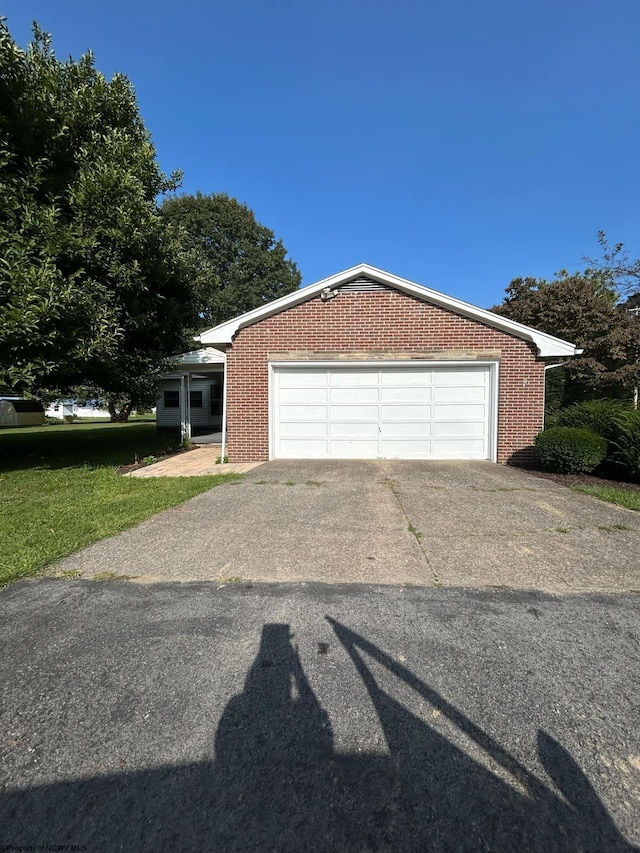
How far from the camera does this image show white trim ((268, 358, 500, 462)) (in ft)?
30.6

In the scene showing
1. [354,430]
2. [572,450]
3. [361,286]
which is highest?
[361,286]

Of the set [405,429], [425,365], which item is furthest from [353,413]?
[425,365]

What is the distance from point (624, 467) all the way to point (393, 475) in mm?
4184

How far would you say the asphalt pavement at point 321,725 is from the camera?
4.90 ft

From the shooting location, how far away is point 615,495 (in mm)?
6398

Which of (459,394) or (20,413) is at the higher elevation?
(459,394)

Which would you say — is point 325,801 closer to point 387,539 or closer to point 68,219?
point 387,539

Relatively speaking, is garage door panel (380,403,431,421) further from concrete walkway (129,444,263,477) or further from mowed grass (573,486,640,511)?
mowed grass (573,486,640,511)

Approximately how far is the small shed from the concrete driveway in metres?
33.5

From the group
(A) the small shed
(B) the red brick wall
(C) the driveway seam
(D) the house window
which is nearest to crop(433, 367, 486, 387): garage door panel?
(B) the red brick wall

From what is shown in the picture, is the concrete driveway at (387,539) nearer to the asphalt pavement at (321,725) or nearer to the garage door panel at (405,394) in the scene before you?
the asphalt pavement at (321,725)

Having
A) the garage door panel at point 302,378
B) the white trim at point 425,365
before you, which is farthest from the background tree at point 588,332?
the garage door panel at point 302,378

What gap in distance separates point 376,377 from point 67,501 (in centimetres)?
664

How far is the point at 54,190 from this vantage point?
811 cm
